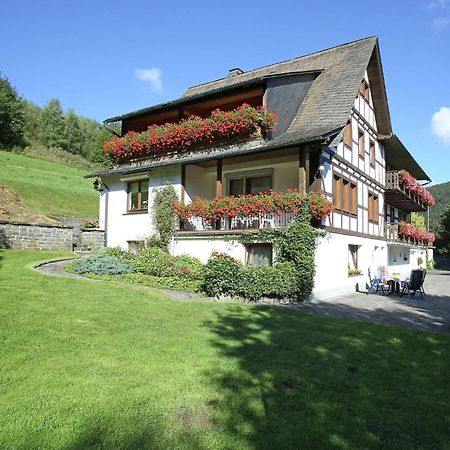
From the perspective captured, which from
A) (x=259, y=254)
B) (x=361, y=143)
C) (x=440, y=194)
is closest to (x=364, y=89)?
(x=361, y=143)

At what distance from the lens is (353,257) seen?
1873 cm

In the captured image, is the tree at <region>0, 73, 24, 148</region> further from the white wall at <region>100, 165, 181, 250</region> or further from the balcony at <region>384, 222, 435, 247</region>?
the balcony at <region>384, 222, 435, 247</region>

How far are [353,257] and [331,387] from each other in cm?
1426

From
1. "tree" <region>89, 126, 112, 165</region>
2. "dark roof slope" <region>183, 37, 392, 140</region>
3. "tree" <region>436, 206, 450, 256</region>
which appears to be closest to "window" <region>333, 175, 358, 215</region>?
"dark roof slope" <region>183, 37, 392, 140</region>

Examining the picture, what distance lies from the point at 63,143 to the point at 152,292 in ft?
203

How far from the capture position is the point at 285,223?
14.1 m

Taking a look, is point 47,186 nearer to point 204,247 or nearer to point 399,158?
point 204,247

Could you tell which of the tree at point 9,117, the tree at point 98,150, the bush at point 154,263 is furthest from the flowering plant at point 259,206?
the tree at point 98,150

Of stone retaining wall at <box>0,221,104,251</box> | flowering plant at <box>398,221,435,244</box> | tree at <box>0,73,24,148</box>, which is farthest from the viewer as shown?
tree at <box>0,73,24,148</box>

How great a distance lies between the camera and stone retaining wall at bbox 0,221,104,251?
17484 millimetres

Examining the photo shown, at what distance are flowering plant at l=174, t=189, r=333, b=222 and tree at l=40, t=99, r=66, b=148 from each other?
5703 centimetres

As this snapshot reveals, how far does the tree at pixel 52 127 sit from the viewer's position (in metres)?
65.7

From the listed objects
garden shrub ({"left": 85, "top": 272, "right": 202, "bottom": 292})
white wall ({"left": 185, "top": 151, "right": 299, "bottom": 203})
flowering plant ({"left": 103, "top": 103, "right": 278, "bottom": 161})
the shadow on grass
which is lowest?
the shadow on grass

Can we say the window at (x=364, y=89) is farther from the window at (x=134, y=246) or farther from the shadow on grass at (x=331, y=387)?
the shadow on grass at (x=331, y=387)
